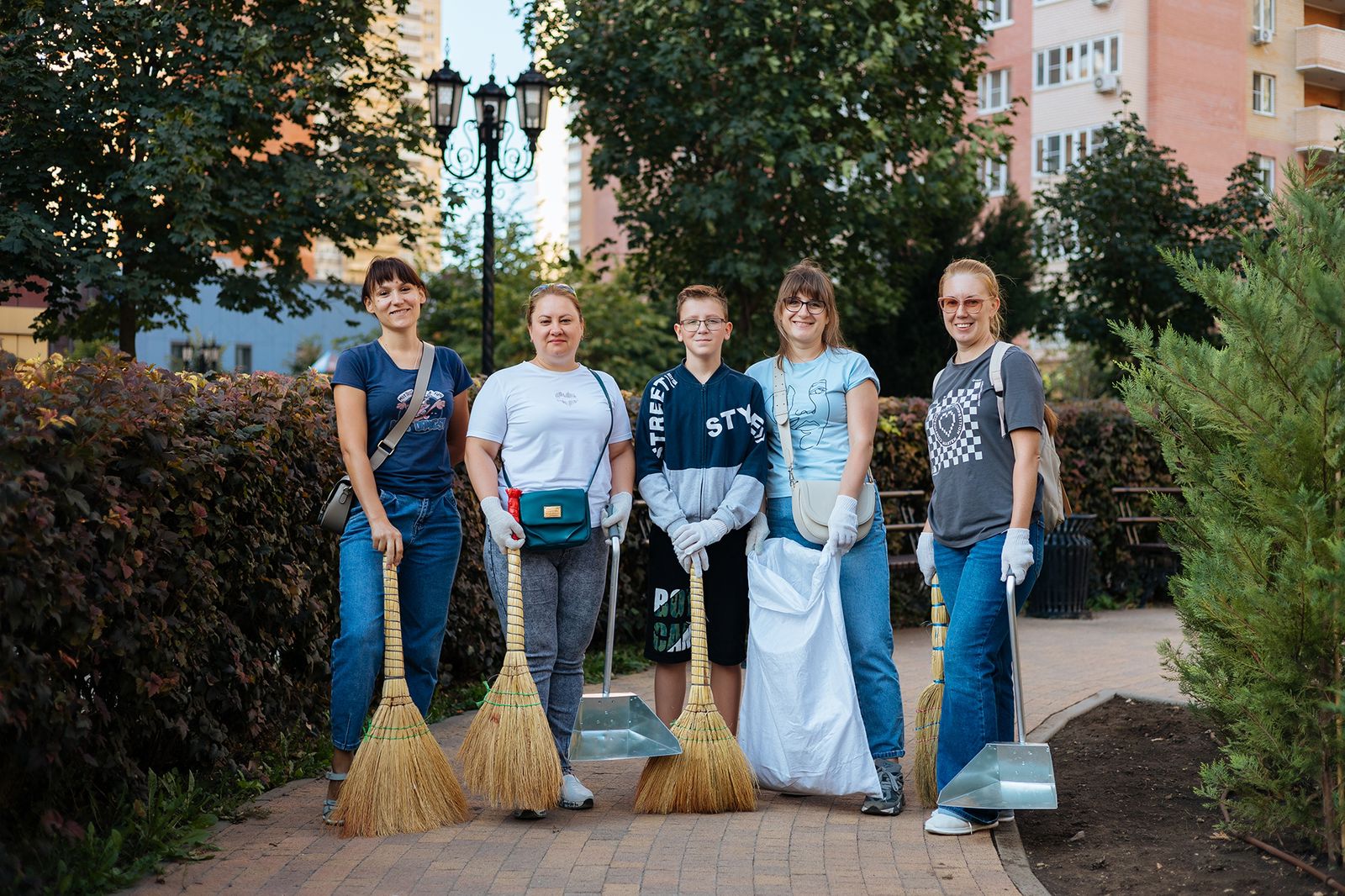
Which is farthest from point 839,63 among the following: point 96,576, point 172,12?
point 96,576

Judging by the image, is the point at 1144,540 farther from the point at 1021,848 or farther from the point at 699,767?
the point at 699,767

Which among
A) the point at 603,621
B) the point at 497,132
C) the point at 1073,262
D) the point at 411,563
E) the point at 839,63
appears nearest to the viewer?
the point at 411,563

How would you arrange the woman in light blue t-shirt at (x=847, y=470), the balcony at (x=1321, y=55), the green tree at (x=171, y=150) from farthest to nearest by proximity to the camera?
the balcony at (x=1321, y=55) → the green tree at (x=171, y=150) → the woman in light blue t-shirt at (x=847, y=470)

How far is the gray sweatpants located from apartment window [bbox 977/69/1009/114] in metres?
42.6

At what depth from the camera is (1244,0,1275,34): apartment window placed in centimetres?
3092

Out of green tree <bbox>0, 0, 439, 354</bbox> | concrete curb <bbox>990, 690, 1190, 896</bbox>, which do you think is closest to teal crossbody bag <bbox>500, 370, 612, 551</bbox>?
concrete curb <bbox>990, 690, 1190, 896</bbox>

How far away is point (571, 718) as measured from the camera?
545 centimetres

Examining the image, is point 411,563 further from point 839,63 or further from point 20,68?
point 839,63

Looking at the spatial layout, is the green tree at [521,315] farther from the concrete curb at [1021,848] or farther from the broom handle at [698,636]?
the broom handle at [698,636]

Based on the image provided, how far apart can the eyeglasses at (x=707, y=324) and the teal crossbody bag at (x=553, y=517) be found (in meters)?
0.78

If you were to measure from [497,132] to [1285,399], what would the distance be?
36.5ft

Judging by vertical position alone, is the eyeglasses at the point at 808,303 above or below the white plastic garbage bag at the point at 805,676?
above

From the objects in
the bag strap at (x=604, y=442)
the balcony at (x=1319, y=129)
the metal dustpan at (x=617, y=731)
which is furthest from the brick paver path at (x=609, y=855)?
the balcony at (x=1319, y=129)

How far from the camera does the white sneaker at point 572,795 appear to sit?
5.42 m
